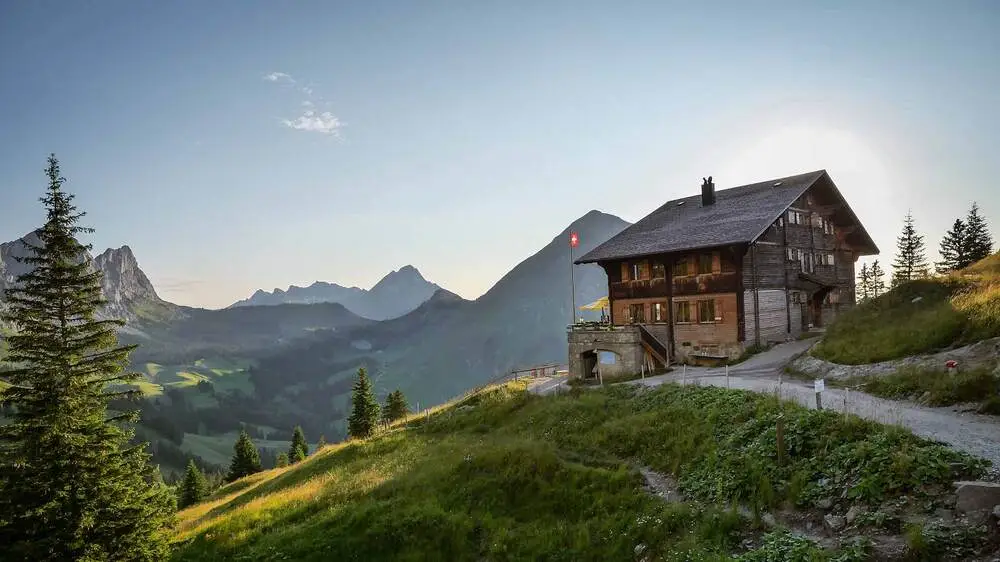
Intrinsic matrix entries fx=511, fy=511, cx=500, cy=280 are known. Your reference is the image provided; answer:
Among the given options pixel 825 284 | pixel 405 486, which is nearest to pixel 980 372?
pixel 405 486

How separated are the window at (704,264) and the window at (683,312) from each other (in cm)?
245

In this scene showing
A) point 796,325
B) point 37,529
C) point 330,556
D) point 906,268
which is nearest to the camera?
point 37,529

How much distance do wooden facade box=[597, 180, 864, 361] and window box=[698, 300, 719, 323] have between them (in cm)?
6

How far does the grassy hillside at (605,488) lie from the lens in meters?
11.3

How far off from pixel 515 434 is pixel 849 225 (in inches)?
1356

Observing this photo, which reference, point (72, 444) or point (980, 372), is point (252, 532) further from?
point (980, 372)

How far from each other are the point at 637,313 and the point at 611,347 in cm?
386

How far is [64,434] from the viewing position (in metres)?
16.4

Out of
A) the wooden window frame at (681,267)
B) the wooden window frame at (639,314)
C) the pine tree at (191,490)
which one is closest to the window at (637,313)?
the wooden window frame at (639,314)

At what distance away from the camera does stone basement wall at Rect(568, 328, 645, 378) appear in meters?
36.0

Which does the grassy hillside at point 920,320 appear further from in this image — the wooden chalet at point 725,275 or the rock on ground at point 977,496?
the rock on ground at point 977,496

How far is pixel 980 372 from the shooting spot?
53.7 ft

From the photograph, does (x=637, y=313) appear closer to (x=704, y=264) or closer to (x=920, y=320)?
(x=704, y=264)

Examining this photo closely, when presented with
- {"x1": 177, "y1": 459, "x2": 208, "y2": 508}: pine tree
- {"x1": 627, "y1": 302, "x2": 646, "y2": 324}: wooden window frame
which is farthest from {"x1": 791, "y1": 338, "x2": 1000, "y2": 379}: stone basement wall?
{"x1": 177, "y1": 459, "x2": 208, "y2": 508}: pine tree
